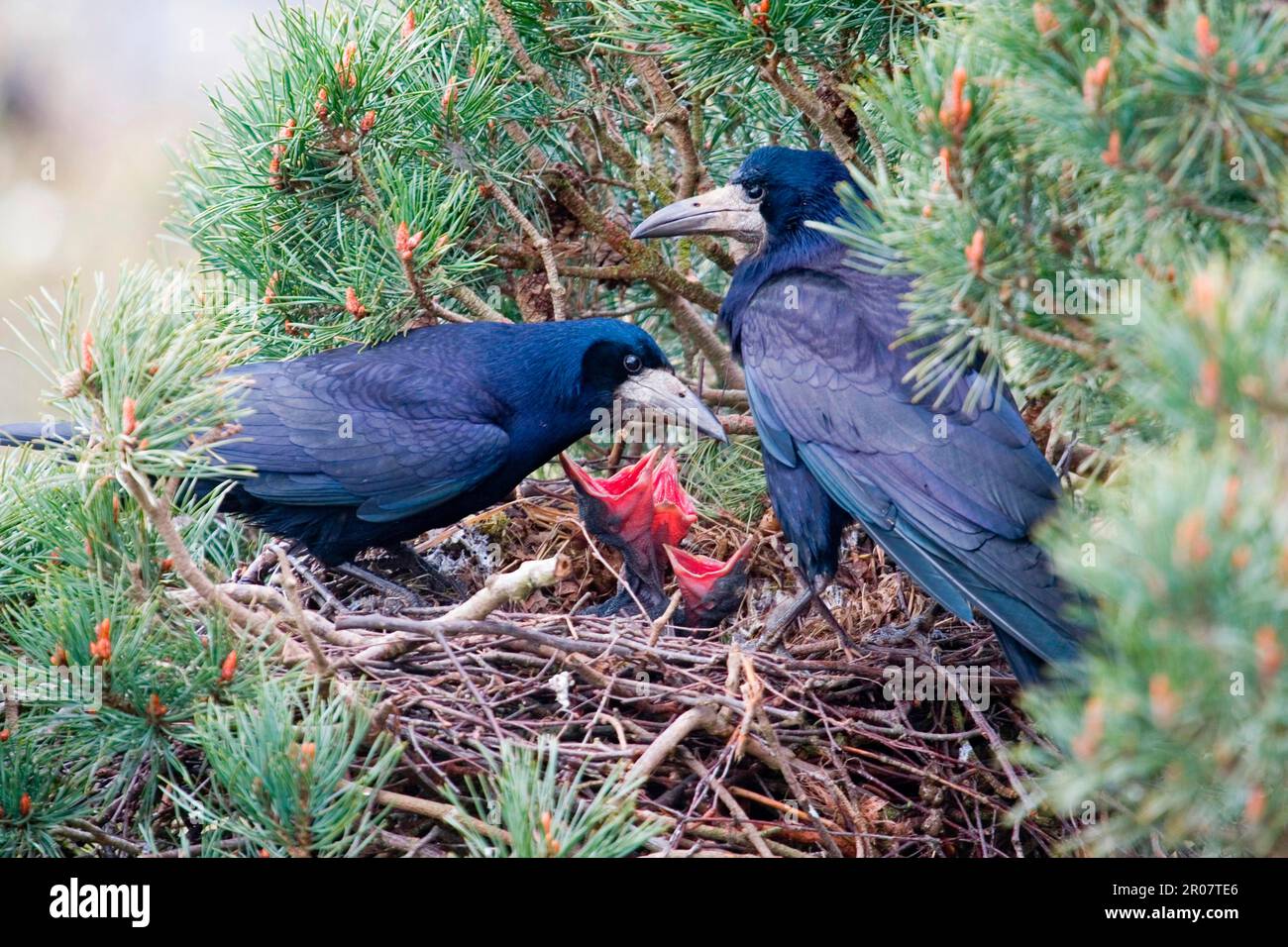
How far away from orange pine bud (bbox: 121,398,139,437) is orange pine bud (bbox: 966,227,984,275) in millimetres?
1318

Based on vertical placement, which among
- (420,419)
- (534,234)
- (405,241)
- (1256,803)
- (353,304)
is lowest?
(1256,803)

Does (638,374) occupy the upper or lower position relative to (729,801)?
upper

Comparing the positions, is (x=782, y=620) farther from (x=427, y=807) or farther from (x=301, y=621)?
(x=301, y=621)

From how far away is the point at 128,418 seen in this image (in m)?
2.02

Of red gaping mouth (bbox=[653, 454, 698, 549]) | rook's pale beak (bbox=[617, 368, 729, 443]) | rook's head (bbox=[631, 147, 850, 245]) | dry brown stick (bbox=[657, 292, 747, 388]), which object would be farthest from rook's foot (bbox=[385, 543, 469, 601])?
rook's head (bbox=[631, 147, 850, 245])

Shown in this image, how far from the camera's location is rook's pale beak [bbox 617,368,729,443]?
4090mm

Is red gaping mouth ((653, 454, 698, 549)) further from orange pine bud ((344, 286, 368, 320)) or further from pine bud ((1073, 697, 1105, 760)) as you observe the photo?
pine bud ((1073, 697, 1105, 760))

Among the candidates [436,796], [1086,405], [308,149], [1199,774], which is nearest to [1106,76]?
[1086,405]

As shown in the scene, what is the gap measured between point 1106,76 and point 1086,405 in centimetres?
57

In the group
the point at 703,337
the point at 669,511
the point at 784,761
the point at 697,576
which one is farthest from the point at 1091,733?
the point at 703,337

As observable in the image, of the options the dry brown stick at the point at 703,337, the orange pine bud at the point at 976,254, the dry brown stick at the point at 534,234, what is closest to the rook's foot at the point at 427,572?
the dry brown stick at the point at 534,234

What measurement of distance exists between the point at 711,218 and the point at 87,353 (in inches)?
88.8

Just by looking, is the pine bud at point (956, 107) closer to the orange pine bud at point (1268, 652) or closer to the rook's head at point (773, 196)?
the orange pine bud at point (1268, 652)
